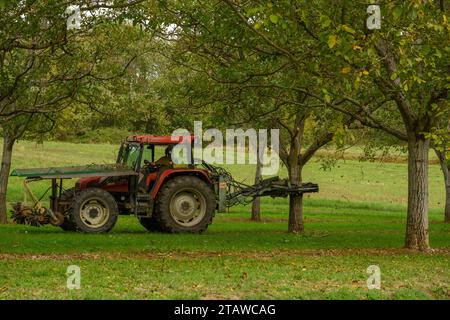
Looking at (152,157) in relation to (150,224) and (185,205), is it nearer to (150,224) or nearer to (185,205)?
(185,205)

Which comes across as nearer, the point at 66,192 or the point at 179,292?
the point at 179,292

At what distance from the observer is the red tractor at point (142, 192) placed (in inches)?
767

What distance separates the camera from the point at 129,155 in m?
21.2

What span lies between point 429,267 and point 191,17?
788 cm

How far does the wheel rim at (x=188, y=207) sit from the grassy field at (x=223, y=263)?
2.54ft

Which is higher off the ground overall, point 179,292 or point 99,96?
point 99,96

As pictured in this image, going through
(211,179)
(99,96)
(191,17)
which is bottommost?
(211,179)

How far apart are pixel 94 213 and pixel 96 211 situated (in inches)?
3.0

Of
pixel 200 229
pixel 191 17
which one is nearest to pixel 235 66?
pixel 191 17

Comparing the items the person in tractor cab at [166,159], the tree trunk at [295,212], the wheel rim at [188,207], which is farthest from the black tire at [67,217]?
the tree trunk at [295,212]

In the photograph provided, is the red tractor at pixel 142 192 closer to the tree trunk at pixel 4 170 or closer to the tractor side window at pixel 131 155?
the tractor side window at pixel 131 155

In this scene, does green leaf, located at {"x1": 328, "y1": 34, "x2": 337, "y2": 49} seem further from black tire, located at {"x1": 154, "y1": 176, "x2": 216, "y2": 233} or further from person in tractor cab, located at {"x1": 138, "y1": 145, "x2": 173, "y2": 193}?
person in tractor cab, located at {"x1": 138, "y1": 145, "x2": 173, "y2": 193}

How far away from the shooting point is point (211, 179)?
842 inches
